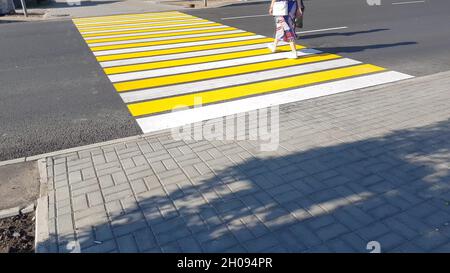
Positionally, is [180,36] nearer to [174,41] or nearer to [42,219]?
[174,41]

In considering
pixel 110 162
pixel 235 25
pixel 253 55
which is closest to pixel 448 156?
pixel 110 162

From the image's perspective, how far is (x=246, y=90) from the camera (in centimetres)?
675

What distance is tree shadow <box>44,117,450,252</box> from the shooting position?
300 centimetres

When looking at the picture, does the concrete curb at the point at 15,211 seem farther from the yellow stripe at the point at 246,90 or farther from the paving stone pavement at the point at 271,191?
the yellow stripe at the point at 246,90

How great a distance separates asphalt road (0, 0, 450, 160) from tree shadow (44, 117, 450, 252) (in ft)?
6.75

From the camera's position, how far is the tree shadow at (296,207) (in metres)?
3.00

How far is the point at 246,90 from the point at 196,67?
2.08m

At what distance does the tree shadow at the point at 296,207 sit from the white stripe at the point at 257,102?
5.02 ft

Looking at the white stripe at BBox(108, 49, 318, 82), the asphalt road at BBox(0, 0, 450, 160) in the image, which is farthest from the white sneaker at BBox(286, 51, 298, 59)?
the asphalt road at BBox(0, 0, 450, 160)

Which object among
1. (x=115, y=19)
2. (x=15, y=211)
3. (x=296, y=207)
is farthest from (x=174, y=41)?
(x=296, y=207)

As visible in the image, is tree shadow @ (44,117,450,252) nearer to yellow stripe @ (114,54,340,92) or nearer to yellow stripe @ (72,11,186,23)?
yellow stripe @ (114,54,340,92)

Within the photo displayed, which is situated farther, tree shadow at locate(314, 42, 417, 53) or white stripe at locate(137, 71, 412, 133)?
tree shadow at locate(314, 42, 417, 53)

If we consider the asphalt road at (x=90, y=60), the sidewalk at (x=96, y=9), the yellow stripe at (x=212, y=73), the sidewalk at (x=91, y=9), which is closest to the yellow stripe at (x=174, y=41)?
the asphalt road at (x=90, y=60)
